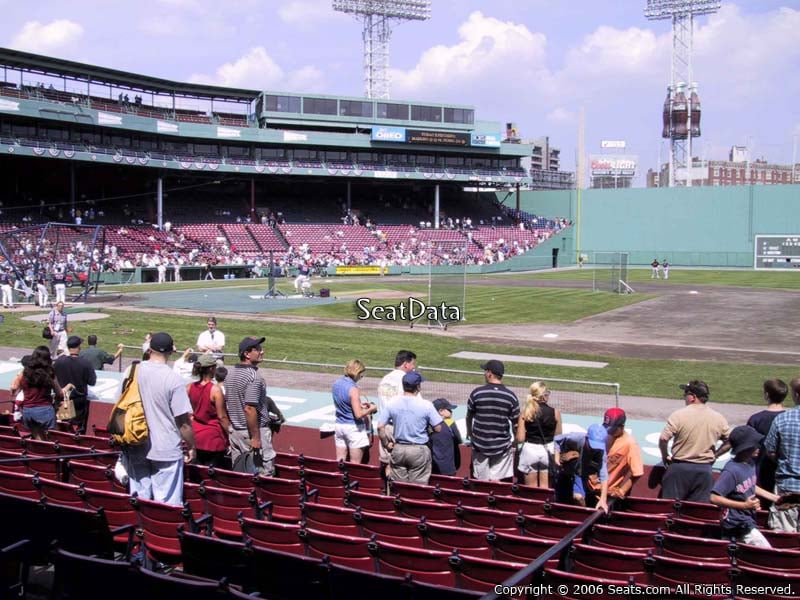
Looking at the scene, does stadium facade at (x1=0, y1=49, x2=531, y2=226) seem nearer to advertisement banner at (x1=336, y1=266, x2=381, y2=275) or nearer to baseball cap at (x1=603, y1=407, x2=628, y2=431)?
advertisement banner at (x1=336, y1=266, x2=381, y2=275)

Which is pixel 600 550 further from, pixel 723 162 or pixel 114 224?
pixel 723 162

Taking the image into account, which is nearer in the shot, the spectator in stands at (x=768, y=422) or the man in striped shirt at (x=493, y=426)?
the spectator in stands at (x=768, y=422)

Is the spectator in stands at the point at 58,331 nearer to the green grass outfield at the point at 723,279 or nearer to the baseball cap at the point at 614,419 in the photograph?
the baseball cap at the point at 614,419

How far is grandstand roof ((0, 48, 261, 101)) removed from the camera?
5803 centimetres

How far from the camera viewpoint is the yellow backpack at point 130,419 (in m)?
5.96

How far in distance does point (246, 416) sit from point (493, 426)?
2.67 metres

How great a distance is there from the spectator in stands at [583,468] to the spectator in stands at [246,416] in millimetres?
3130

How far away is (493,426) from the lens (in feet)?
26.2

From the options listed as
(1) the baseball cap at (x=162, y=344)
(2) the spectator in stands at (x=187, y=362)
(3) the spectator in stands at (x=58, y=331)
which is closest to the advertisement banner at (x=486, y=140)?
(3) the spectator in stands at (x=58, y=331)

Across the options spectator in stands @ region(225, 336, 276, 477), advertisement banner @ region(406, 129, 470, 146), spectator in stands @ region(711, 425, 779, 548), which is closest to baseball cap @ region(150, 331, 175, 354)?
spectator in stands @ region(225, 336, 276, 477)

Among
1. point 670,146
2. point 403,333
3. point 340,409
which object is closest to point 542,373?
point 403,333

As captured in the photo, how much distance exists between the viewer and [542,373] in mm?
18609

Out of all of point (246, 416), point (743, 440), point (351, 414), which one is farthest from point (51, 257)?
point (743, 440)

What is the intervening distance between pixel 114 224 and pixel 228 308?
32078 millimetres
